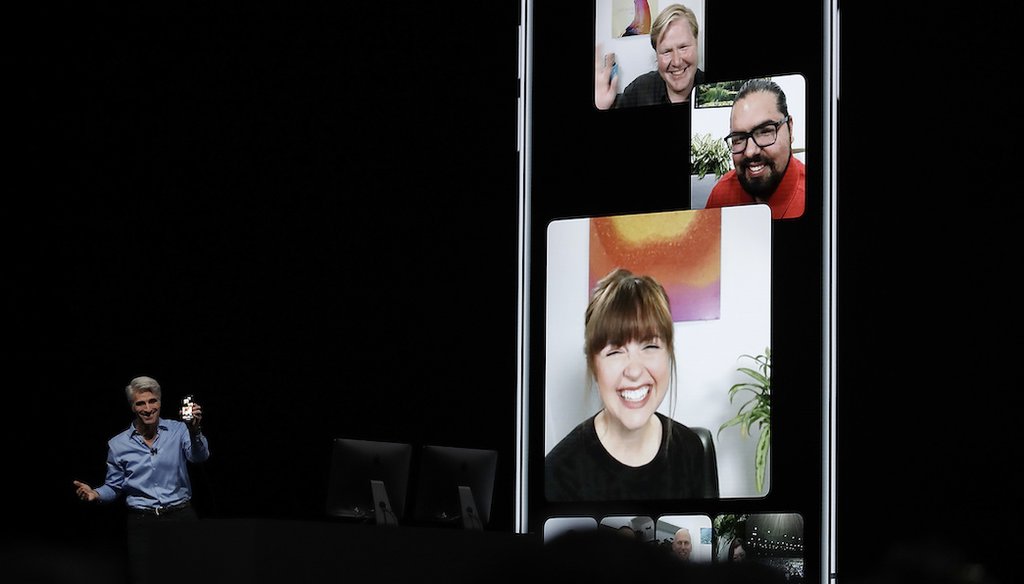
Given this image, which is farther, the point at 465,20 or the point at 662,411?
the point at 465,20

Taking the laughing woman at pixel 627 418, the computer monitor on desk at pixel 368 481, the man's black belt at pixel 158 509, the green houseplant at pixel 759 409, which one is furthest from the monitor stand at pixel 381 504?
the green houseplant at pixel 759 409

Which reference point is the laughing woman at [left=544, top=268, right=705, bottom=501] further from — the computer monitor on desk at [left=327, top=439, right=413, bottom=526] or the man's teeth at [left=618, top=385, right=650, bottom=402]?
the computer monitor on desk at [left=327, top=439, right=413, bottom=526]

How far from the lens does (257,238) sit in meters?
7.05

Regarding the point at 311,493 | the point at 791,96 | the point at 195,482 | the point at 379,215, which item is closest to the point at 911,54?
the point at 791,96

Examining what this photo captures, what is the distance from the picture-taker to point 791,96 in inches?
228

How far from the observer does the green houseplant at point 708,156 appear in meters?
5.91

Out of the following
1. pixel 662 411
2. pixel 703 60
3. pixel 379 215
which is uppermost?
pixel 703 60

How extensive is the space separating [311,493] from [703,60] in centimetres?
275

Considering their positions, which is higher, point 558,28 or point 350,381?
point 558,28

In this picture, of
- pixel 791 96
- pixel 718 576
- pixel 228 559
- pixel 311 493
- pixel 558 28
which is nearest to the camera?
pixel 718 576

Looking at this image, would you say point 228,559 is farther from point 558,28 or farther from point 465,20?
point 465,20

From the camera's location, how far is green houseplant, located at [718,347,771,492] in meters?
5.70

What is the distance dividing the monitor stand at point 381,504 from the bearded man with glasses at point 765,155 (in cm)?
209

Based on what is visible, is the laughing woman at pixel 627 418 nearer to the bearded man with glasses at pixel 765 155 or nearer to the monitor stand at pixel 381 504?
the bearded man with glasses at pixel 765 155
